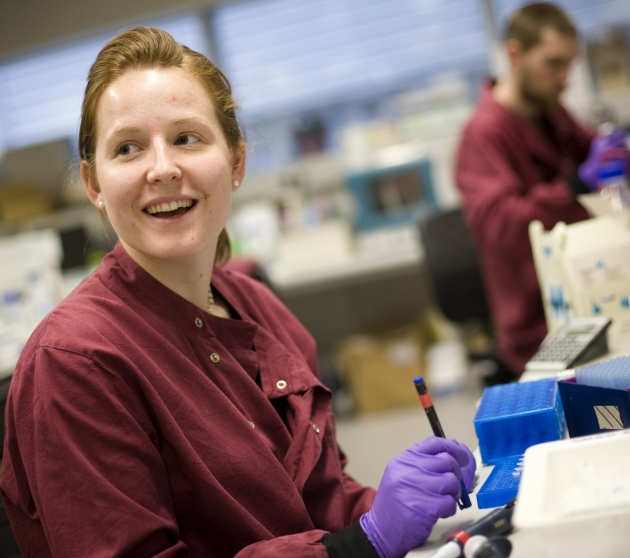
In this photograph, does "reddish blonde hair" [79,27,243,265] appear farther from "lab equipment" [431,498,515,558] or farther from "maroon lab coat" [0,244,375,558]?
"lab equipment" [431,498,515,558]

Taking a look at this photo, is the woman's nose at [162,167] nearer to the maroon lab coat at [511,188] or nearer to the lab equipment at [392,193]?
the maroon lab coat at [511,188]

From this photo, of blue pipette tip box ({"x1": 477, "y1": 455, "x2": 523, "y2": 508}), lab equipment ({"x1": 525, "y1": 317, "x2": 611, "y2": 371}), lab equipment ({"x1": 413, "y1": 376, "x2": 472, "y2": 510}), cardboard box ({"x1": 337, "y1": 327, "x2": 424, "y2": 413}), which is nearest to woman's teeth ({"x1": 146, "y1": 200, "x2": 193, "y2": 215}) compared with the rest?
lab equipment ({"x1": 413, "y1": 376, "x2": 472, "y2": 510})

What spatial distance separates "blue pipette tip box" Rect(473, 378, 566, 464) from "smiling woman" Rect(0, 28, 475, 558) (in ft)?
0.20

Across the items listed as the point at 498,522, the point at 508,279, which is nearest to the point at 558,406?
the point at 498,522

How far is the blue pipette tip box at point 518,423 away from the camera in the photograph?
3.24 ft

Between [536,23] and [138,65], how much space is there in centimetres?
157

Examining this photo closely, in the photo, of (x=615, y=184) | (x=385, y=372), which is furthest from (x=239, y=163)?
(x=385, y=372)

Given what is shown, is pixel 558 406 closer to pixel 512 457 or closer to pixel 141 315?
pixel 512 457

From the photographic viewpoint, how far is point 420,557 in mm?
838

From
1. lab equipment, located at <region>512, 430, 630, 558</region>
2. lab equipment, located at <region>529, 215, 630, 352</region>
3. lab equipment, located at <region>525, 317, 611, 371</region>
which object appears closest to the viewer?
lab equipment, located at <region>512, 430, 630, 558</region>

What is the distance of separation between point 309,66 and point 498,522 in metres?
4.08

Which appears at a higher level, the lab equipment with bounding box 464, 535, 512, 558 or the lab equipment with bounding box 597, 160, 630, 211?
the lab equipment with bounding box 597, 160, 630, 211

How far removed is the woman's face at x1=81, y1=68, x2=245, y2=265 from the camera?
105 cm

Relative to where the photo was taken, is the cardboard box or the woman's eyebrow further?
the cardboard box
